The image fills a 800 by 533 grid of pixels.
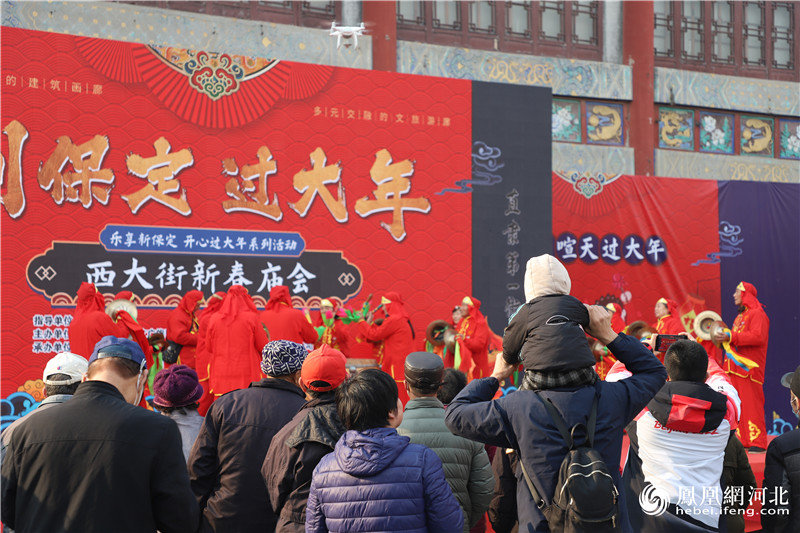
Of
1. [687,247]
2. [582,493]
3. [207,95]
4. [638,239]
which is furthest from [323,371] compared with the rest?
[687,247]

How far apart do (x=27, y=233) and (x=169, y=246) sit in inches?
43.6

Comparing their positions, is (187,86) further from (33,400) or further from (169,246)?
(33,400)

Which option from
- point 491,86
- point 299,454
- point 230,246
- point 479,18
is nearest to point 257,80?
point 230,246

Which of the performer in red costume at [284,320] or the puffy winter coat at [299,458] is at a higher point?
the performer in red costume at [284,320]

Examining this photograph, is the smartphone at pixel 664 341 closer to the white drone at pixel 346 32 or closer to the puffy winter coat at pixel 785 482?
the puffy winter coat at pixel 785 482

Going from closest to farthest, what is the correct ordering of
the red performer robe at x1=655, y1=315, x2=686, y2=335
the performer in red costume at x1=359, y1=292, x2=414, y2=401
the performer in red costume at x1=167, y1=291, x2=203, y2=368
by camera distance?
the performer in red costume at x1=167, y1=291, x2=203, y2=368
the performer in red costume at x1=359, y1=292, x2=414, y2=401
the red performer robe at x1=655, y1=315, x2=686, y2=335

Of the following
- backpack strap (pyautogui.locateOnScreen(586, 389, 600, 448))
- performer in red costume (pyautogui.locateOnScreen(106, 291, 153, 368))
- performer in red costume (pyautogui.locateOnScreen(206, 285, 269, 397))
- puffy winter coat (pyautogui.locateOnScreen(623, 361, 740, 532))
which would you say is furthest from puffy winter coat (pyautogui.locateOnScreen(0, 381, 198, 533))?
performer in red costume (pyautogui.locateOnScreen(206, 285, 269, 397))

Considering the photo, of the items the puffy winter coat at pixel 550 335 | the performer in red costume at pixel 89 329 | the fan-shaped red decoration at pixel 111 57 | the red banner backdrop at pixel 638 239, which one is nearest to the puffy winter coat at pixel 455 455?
the puffy winter coat at pixel 550 335

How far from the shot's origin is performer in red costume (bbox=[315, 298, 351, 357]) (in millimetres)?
7066

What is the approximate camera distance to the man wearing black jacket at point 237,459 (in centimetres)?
268

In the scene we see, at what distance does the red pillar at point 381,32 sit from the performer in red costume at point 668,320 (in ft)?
13.9

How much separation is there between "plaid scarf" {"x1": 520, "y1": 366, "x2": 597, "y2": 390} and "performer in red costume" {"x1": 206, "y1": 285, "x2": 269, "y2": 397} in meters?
4.24

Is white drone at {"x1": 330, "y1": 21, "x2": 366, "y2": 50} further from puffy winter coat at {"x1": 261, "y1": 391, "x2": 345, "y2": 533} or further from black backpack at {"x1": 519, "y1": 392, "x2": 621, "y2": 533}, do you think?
black backpack at {"x1": 519, "y1": 392, "x2": 621, "y2": 533}

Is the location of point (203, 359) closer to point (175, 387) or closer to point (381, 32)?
point (175, 387)
